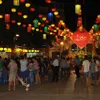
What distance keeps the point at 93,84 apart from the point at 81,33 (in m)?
14.3

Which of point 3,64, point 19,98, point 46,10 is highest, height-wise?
point 46,10

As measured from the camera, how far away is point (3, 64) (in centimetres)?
2225

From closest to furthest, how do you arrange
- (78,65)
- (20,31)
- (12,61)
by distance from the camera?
(12,61) < (78,65) < (20,31)

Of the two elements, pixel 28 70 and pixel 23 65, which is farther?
pixel 28 70

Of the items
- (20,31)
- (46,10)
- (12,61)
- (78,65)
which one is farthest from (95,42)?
(12,61)

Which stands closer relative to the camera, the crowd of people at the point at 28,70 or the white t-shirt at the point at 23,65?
the crowd of people at the point at 28,70

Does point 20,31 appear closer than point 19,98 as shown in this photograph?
No

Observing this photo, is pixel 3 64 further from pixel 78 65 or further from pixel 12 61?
pixel 78 65

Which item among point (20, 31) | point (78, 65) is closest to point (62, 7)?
point (20, 31)

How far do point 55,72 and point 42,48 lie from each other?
2013 inches

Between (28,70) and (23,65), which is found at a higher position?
(23,65)

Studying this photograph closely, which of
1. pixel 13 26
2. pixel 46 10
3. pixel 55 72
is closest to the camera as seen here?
pixel 55 72

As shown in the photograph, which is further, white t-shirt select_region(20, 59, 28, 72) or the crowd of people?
white t-shirt select_region(20, 59, 28, 72)

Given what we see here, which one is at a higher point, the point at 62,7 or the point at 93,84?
the point at 62,7
